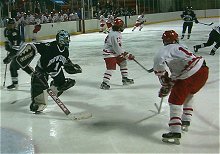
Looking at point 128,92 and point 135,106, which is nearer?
point 135,106

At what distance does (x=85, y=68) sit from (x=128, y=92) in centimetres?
238

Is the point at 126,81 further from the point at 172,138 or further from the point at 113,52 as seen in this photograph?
the point at 172,138

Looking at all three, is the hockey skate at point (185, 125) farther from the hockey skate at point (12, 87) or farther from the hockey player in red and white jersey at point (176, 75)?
the hockey skate at point (12, 87)

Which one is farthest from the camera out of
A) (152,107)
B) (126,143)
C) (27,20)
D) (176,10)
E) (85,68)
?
(176,10)

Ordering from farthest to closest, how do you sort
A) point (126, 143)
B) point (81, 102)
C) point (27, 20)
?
point (27, 20), point (81, 102), point (126, 143)

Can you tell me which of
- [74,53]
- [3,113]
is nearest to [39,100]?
[3,113]

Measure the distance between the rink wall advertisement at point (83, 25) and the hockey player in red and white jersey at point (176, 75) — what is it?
10.3 meters

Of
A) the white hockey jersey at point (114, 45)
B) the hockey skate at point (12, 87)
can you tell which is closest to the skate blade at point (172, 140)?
the white hockey jersey at point (114, 45)

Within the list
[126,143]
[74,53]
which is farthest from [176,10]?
[126,143]

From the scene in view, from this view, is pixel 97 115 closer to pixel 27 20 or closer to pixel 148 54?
pixel 148 54

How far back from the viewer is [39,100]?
4.25 metres

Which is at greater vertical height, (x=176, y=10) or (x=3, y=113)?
(x=176, y=10)

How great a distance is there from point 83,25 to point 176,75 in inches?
580

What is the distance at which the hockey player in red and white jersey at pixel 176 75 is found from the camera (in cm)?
308
